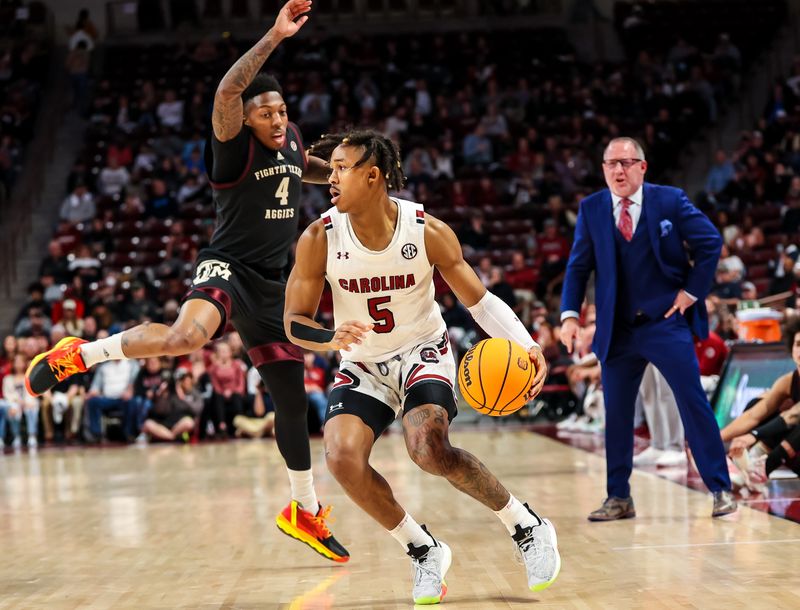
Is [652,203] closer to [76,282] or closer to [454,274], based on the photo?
[454,274]

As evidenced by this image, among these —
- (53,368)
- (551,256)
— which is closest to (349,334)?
(53,368)

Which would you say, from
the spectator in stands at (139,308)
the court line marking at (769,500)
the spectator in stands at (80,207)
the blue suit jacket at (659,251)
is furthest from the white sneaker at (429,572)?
the spectator in stands at (80,207)

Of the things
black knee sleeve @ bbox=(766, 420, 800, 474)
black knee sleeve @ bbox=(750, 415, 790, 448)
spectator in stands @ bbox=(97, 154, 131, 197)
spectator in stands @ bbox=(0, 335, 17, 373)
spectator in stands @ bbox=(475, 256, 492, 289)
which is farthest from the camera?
spectator in stands @ bbox=(97, 154, 131, 197)

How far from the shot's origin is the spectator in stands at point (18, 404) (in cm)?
1471

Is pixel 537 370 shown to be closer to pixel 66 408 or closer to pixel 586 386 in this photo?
pixel 586 386

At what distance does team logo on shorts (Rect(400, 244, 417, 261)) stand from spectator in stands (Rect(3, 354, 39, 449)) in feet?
36.9

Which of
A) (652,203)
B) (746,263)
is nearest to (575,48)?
(746,263)

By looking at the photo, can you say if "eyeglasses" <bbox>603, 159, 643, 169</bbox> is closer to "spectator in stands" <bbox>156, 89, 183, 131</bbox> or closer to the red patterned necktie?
the red patterned necktie

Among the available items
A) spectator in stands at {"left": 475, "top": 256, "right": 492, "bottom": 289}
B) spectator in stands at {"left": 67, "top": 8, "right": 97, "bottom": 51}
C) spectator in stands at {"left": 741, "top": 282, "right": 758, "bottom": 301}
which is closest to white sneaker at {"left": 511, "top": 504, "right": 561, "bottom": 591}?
spectator in stands at {"left": 741, "top": 282, "right": 758, "bottom": 301}

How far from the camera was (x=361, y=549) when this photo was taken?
19.1ft

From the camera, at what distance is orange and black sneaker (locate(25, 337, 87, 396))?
537cm

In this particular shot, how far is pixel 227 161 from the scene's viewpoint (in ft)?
18.4

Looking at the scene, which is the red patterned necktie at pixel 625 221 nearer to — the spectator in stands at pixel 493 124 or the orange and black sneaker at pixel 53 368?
the orange and black sneaker at pixel 53 368

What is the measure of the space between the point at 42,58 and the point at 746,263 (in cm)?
1564
